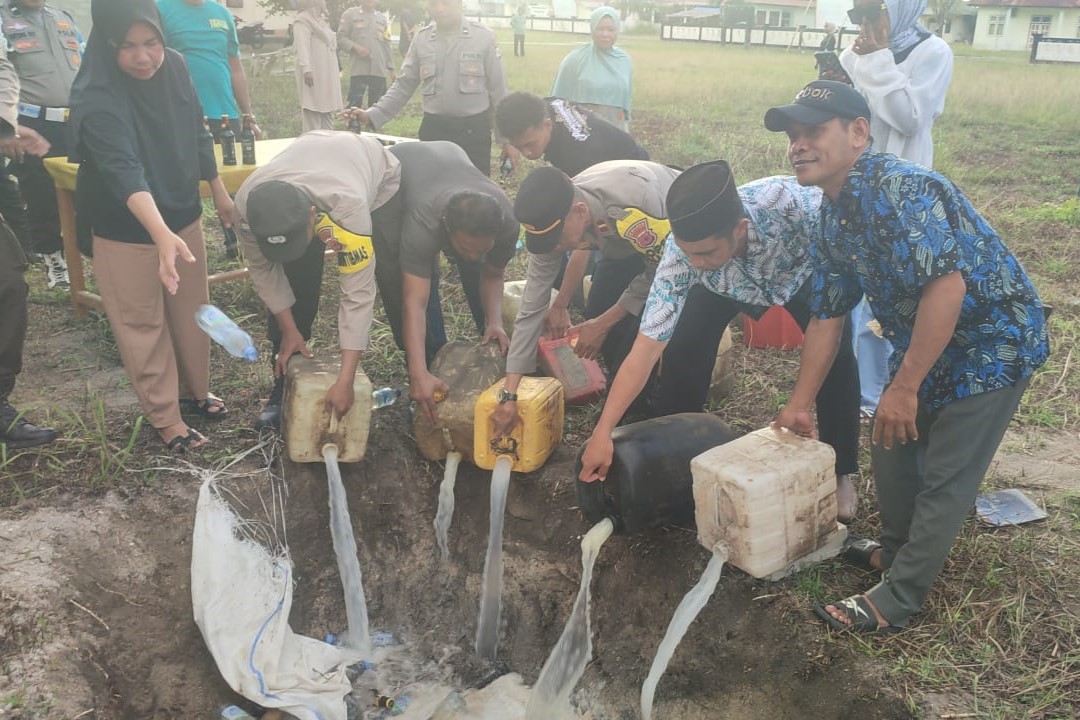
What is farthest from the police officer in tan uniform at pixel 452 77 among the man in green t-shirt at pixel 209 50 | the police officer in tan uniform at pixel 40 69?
the police officer in tan uniform at pixel 40 69

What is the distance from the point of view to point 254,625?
3.34 meters

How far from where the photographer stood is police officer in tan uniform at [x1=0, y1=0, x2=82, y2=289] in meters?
4.82

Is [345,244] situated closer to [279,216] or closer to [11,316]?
[279,216]

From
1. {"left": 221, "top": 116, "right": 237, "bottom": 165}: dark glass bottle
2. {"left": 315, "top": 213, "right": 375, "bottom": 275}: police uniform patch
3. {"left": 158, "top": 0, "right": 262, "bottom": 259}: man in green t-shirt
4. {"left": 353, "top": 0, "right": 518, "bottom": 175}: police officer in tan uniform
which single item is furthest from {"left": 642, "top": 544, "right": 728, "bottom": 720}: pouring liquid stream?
{"left": 158, "top": 0, "right": 262, "bottom": 259}: man in green t-shirt

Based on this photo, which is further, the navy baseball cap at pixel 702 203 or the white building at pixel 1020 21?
the white building at pixel 1020 21

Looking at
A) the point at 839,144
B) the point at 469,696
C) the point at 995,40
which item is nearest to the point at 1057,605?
the point at 839,144

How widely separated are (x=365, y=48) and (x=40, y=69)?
471 cm

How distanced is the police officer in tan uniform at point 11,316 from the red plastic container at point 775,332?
11.5 feet

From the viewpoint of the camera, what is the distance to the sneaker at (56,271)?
18.0ft

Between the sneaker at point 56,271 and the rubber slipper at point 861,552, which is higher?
the sneaker at point 56,271

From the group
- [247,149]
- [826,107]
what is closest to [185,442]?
[247,149]

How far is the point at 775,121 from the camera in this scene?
246 centimetres

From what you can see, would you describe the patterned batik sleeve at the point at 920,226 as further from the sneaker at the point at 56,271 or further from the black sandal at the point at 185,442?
the sneaker at the point at 56,271

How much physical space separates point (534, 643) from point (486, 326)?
4.70 feet
